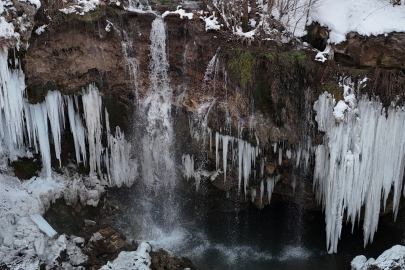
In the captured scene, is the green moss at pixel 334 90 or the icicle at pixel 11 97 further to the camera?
the icicle at pixel 11 97

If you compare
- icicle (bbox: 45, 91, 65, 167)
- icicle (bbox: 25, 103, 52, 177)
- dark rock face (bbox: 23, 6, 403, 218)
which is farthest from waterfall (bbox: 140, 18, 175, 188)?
icicle (bbox: 25, 103, 52, 177)

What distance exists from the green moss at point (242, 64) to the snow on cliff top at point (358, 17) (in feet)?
5.95

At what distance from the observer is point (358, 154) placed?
8.05 meters

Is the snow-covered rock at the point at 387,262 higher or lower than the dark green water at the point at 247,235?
higher

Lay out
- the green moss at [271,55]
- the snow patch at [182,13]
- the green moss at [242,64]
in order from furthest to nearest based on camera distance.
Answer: the snow patch at [182,13] < the green moss at [242,64] < the green moss at [271,55]

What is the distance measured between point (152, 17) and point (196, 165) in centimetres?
383

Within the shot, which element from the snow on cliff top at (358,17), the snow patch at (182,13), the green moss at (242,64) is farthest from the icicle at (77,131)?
the snow on cliff top at (358,17)

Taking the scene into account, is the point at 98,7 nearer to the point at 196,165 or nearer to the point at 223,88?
the point at 223,88

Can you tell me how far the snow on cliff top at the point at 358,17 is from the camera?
26.8 ft

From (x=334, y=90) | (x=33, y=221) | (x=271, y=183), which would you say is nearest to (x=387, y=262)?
(x=271, y=183)

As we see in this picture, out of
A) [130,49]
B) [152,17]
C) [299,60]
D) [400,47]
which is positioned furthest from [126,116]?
[400,47]

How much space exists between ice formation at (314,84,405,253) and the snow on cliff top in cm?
136

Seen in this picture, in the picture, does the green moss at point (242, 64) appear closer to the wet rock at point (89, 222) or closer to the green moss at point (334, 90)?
the green moss at point (334, 90)

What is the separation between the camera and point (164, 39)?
9008mm
